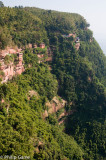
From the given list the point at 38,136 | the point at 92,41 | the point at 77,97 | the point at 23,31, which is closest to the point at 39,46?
the point at 23,31

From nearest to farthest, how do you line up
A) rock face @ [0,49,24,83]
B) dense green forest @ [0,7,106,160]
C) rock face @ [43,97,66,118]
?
1. dense green forest @ [0,7,106,160]
2. rock face @ [0,49,24,83]
3. rock face @ [43,97,66,118]

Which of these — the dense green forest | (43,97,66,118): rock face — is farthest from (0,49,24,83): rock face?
(43,97,66,118): rock face

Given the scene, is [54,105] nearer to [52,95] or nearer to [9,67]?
[52,95]

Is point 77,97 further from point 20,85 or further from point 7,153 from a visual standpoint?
point 7,153

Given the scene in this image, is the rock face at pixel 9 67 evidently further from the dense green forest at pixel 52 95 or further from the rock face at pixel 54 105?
the rock face at pixel 54 105

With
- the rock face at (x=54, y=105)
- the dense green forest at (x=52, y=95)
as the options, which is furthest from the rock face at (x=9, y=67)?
the rock face at (x=54, y=105)

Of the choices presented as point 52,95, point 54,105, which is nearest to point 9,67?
point 52,95

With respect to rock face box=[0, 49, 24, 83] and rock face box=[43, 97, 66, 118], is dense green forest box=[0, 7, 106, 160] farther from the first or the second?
rock face box=[0, 49, 24, 83]

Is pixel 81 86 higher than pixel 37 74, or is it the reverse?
pixel 37 74
